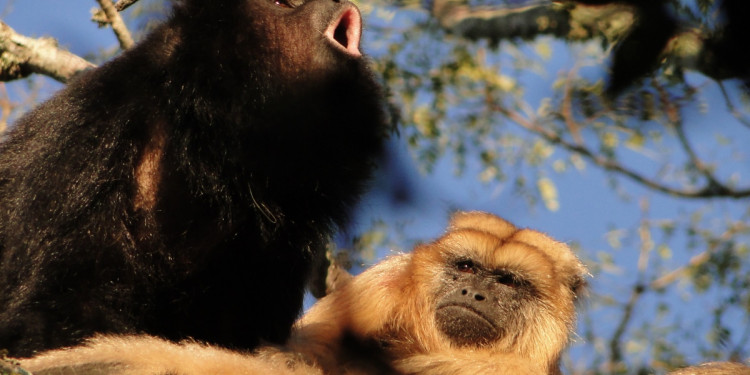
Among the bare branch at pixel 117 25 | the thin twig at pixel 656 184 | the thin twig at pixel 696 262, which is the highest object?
the bare branch at pixel 117 25

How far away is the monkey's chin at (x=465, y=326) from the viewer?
15.9 ft

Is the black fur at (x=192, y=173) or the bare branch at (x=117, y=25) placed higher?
the bare branch at (x=117, y=25)

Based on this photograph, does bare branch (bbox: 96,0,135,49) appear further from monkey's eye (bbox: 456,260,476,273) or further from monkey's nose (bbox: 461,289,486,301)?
monkey's nose (bbox: 461,289,486,301)

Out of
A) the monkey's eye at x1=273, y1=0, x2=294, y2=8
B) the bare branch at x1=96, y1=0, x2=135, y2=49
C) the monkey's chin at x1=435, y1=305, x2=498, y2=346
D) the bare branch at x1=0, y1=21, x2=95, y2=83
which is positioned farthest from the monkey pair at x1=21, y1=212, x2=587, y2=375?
the bare branch at x1=0, y1=21, x2=95, y2=83

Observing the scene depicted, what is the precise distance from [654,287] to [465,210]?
3.70 meters

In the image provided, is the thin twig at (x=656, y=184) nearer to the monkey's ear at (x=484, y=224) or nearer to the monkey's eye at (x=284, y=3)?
the monkey's ear at (x=484, y=224)

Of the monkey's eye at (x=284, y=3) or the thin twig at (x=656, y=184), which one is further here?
the thin twig at (x=656, y=184)

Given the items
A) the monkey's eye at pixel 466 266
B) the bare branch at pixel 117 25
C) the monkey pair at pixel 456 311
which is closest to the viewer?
the monkey pair at pixel 456 311

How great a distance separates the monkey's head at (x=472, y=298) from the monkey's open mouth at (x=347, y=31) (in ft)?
5.30

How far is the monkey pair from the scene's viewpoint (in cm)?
463

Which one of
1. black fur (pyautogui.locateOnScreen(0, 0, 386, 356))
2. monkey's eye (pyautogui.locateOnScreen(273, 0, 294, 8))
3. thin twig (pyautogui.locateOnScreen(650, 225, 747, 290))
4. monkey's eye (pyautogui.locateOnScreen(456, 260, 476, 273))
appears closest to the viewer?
black fur (pyautogui.locateOnScreen(0, 0, 386, 356))

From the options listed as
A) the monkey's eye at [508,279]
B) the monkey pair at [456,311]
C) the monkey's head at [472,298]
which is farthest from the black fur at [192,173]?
the monkey's eye at [508,279]

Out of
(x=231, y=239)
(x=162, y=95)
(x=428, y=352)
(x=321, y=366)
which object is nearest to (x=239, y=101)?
(x=162, y=95)

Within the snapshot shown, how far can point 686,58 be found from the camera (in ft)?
5.19
